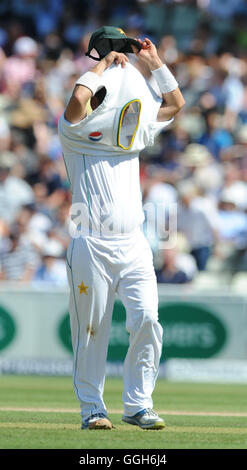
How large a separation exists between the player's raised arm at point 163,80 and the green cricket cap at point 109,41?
0.08 meters

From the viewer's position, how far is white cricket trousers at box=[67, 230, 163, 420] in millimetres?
6605

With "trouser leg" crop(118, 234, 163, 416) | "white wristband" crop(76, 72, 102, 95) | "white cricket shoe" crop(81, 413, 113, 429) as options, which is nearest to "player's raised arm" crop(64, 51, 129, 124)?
"white wristband" crop(76, 72, 102, 95)

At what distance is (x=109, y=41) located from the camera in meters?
6.79

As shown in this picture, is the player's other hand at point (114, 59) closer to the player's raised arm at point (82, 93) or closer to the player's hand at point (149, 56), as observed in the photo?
the player's raised arm at point (82, 93)

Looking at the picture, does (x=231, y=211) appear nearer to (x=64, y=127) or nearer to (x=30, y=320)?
(x=30, y=320)

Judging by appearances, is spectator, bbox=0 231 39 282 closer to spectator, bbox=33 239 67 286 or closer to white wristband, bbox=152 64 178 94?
spectator, bbox=33 239 67 286

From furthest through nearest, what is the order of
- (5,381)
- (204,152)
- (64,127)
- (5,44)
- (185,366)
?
(5,44), (204,152), (185,366), (5,381), (64,127)

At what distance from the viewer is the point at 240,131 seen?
17328 millimetres

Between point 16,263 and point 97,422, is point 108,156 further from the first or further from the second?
point 16,263

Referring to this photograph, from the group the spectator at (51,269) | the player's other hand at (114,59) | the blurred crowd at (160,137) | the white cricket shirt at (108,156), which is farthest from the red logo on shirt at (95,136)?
the spectator at (51,269)

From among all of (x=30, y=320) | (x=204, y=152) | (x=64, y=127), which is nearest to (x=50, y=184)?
(x=204, y=152)

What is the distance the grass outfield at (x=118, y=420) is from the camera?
581 cm

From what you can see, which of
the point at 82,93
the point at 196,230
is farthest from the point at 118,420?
the point at 196,230
